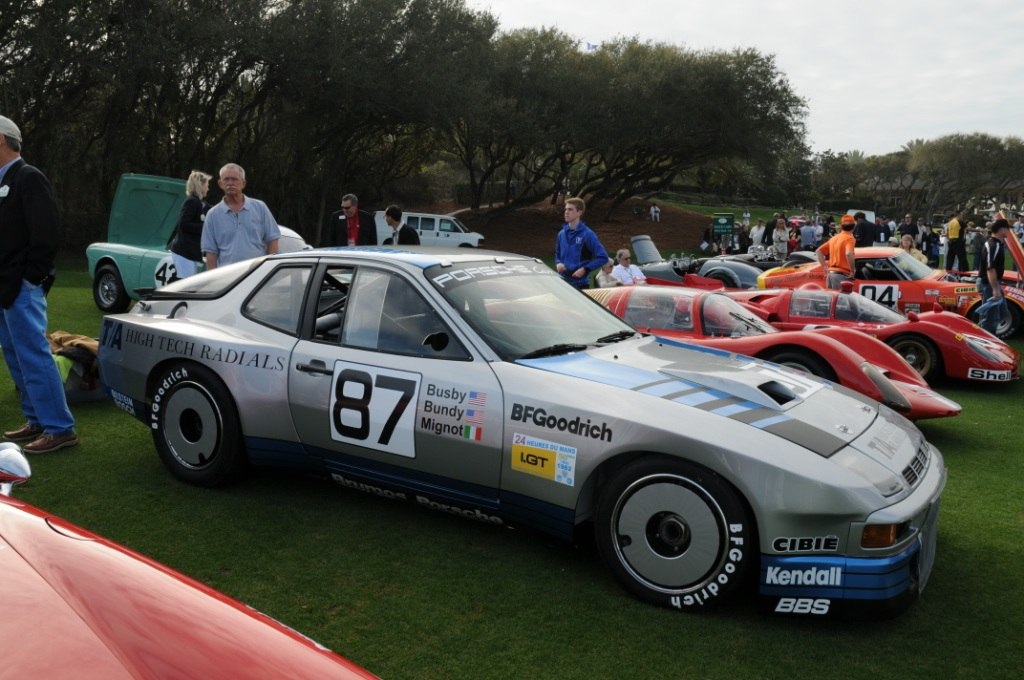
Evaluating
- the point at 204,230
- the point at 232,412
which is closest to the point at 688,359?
the point at 232,412

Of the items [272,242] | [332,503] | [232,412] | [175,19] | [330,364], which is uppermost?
[175,19]

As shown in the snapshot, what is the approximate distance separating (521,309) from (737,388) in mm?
1151

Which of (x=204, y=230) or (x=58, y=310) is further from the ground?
(x=204, y=230)

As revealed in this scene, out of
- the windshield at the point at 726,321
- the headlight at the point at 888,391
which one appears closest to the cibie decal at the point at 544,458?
Answer: the headlight at the point at 888,391

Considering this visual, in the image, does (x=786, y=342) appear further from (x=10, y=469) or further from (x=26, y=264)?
(x=10, y=469)

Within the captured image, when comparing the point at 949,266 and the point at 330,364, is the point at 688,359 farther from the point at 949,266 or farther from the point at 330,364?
the point at 949,266

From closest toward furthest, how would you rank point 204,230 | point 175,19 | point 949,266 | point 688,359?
point 688,359 < point 204,230 < point 949,266 < point 175,19

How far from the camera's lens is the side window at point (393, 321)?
388cm

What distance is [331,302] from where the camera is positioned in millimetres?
4422

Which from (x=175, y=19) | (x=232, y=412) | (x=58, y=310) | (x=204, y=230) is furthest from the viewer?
(x=175, y=19)

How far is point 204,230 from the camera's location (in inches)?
253

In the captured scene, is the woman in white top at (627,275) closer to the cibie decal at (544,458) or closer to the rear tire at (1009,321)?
the rear tire at (1009,321)

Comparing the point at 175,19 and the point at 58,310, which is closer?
the point at 58,310

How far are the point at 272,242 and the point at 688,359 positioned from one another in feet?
12.5
